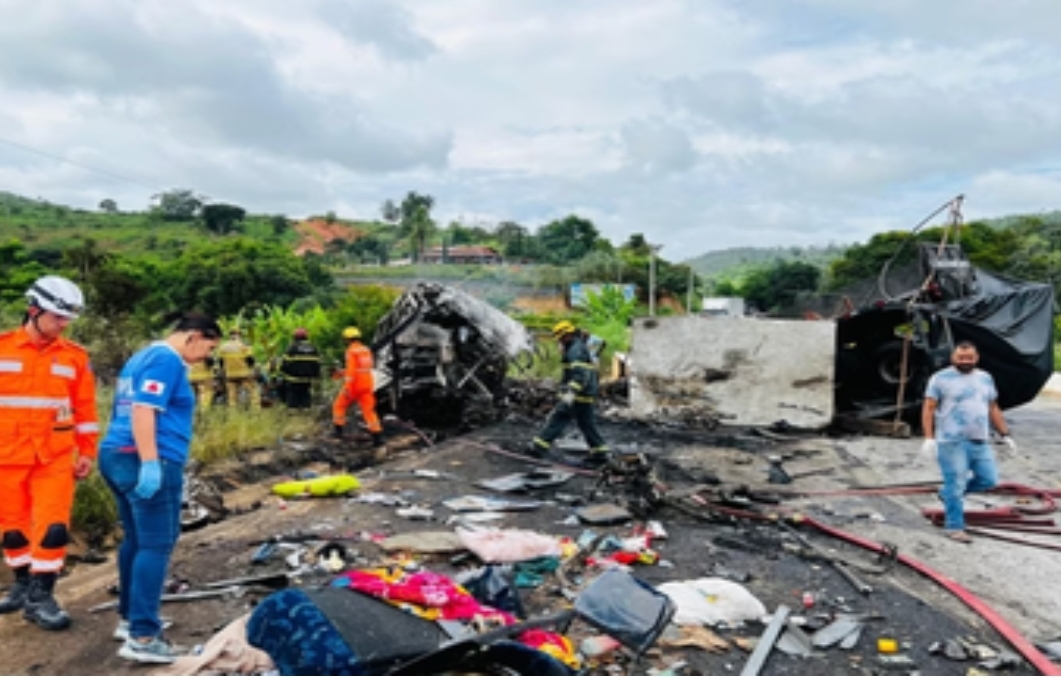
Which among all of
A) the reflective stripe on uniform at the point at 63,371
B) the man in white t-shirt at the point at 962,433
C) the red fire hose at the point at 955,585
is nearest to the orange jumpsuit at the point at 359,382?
the red fire hose at the point at 955,585

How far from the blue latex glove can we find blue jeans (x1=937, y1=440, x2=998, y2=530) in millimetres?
5454

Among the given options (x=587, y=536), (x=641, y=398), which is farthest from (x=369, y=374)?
(x=587, y=536)

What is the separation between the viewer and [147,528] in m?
3.41

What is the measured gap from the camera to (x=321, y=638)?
9.86 feet

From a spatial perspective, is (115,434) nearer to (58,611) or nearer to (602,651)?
(58,611)

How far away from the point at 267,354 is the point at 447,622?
12.7m

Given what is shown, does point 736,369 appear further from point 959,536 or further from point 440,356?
point 959,536

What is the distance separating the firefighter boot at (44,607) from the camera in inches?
153

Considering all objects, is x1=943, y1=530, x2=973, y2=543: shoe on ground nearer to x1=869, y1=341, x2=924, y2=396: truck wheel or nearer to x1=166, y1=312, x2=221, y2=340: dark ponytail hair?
x1=166, y1=312, x2=221, y2=340: dark ponytail hair

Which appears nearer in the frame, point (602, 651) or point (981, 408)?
point (602, 651)

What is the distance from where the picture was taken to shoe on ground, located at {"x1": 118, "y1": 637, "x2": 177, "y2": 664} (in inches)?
135

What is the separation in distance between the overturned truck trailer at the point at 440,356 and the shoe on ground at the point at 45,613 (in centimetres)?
763

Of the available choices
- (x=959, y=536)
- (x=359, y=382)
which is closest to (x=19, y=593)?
(x=359, y=382)

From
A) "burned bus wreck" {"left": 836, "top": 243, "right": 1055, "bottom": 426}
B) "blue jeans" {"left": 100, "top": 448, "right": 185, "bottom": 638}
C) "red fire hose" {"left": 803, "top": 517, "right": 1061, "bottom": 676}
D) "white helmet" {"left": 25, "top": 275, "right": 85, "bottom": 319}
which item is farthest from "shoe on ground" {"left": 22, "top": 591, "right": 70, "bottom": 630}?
"burned bus wreck" {"left": 836, "top": 243, "right": 1055, "bottom": 426}
